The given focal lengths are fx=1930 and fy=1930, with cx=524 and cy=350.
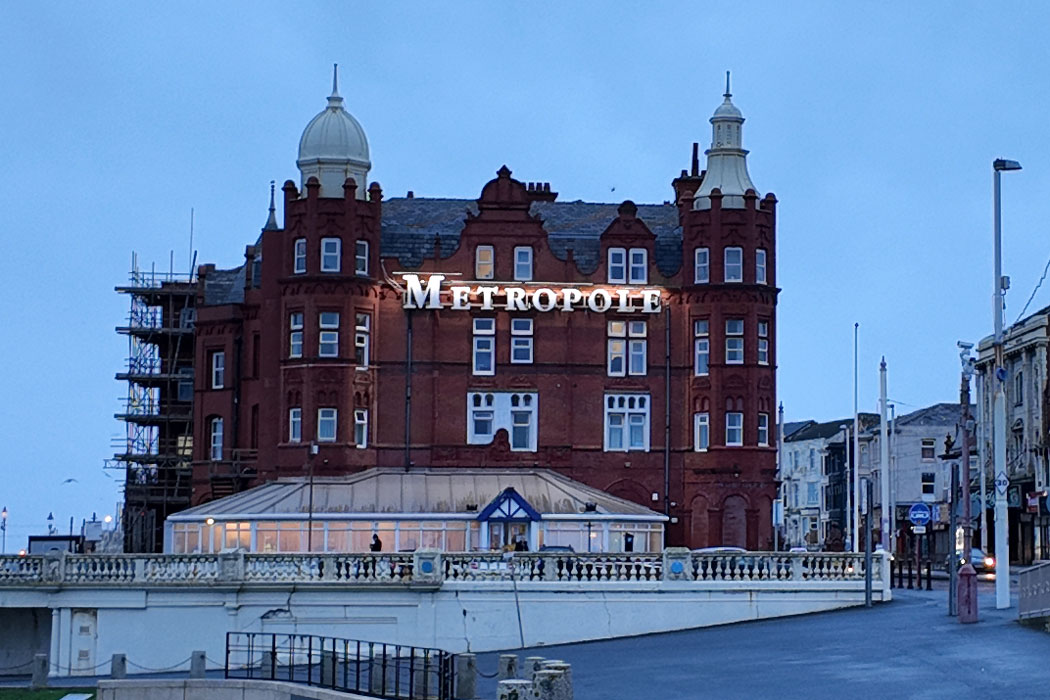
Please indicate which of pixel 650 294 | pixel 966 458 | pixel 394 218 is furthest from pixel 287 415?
pixel 966 458

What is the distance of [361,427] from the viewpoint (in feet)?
244

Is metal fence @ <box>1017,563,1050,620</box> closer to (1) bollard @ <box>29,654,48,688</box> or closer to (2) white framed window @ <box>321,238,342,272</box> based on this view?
(1) bollard @ <box>29,654,48,688</box>

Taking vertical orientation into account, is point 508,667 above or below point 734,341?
below

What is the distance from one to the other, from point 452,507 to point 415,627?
16.6m

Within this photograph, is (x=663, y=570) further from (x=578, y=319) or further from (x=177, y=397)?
(x=177, y=397)

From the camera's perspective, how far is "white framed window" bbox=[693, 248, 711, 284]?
247ft

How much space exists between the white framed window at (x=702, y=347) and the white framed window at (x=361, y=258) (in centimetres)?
1304

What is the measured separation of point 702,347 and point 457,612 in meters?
24.4

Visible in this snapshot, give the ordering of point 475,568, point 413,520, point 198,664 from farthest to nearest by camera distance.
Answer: point 413,520 < point 475,568 < point 198,664

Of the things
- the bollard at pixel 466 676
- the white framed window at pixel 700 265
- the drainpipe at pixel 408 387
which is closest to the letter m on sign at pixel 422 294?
the drainpipe at pixel 408 387

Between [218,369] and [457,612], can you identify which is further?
[218,369]

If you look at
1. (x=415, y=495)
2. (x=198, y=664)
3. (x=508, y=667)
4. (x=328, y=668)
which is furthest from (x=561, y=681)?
(x=415, y=495)

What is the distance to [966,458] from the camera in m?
49.3

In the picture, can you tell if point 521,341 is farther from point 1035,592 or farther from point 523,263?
point 1035,592
